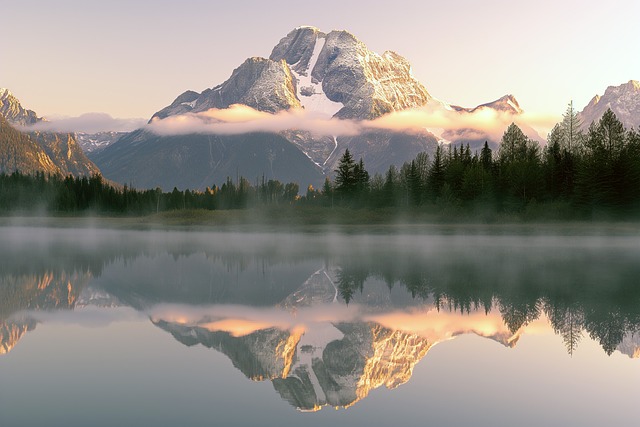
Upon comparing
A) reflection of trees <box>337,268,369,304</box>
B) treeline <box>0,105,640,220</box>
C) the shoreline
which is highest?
treeline <box>0,105,640,220</box>

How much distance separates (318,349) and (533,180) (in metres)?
99.8

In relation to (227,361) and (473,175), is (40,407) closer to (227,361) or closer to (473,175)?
(227,361)

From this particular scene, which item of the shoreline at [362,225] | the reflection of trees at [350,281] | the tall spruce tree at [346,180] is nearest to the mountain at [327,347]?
the reflection of trees at [350,281]

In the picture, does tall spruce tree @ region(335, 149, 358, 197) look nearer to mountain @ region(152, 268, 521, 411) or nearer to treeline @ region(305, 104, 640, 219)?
treeline @ region(305, 104, 640, 219)

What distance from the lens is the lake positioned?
495 inches

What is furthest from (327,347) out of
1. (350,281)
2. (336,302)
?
(350,281)

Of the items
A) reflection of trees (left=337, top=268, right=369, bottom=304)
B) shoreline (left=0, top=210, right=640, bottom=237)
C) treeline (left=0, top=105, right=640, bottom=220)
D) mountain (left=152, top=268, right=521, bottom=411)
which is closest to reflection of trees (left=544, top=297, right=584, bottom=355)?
mountain (left=152, top=268, right=521, bottom=411)

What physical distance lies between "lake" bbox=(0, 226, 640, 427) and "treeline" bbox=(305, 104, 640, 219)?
65.4 m

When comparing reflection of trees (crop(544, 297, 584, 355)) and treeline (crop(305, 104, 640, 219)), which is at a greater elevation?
treeline (crop(305, 104, 640, 219))

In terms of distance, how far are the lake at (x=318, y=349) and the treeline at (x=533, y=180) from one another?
65409 millimetres

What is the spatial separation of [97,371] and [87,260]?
32991 millimetres

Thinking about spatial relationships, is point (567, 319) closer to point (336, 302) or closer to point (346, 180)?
point (336, 302)

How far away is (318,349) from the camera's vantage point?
1797 cm

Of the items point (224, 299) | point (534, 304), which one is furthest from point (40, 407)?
point (534, 304)
